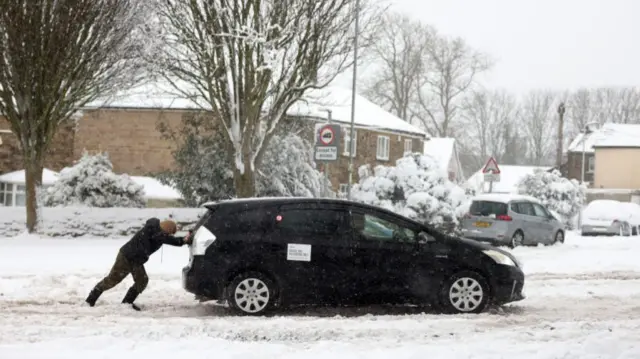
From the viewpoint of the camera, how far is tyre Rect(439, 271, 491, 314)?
10.8 meters

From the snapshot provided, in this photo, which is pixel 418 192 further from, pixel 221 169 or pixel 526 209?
pixel 221 169

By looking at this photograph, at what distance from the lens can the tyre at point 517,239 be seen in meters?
23.0

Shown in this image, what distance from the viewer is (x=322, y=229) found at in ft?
35.4

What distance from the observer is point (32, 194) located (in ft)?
70.2

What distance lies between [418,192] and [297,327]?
1553cm

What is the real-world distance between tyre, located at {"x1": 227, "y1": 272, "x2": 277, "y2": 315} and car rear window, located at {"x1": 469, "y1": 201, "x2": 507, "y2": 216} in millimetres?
13683

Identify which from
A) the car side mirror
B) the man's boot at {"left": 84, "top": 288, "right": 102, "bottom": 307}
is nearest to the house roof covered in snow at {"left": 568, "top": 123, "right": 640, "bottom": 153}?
the car side mirror

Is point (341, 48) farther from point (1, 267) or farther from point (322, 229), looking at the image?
point (322, 229)

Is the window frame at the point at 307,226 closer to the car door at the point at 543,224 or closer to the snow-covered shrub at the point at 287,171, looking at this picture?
the car door at the point at 543,224

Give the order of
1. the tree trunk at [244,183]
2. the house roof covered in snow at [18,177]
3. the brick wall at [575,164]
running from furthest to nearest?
the brick wall at [575,164]
the house roof covered in snow at [18,177]
the tree trunk at [244,183]

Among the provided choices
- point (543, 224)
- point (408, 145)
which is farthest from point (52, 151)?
point (543, 224)

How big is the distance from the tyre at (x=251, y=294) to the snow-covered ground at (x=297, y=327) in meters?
0.23

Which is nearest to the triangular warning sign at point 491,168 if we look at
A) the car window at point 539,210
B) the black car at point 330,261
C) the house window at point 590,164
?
the car window at point 539,210

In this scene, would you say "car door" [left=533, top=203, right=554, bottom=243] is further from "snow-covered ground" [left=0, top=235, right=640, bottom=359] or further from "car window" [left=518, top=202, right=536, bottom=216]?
"snow-covered ground" [left=0, top=235, right=640, bottom=359]
